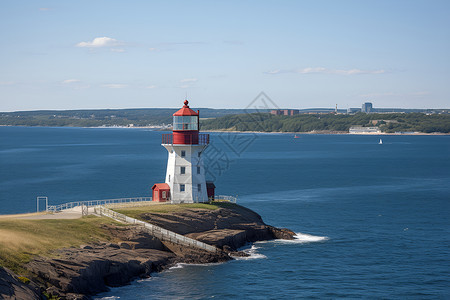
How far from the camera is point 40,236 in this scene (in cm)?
3947

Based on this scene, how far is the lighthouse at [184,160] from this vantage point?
54.6 meters

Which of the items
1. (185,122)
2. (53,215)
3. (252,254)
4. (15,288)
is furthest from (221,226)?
(15,288)

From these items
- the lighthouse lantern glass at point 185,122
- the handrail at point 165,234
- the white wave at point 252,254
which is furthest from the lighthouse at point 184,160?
the handrail at point 165,234

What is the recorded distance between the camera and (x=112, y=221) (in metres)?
46.7

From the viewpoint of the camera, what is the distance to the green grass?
115 ft

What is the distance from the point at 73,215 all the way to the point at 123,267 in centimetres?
1054

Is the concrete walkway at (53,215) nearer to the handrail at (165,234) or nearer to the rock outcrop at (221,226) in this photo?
the handrail at (165,234)

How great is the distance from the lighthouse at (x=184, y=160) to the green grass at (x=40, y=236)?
9.52 m

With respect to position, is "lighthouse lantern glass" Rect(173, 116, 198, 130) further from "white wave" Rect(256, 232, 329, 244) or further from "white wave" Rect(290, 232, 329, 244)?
"white wave" Rect(290, 232, 329, 244)

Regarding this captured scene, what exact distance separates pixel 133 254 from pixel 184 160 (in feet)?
48.9

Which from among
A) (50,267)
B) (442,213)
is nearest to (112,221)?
(50,267)

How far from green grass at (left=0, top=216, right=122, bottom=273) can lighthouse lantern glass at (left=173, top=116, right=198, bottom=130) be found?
12.1 meters

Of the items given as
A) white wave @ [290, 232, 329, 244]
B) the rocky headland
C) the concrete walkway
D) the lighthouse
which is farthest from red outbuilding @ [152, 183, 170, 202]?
white wave @ [290, 232, 329, 244]

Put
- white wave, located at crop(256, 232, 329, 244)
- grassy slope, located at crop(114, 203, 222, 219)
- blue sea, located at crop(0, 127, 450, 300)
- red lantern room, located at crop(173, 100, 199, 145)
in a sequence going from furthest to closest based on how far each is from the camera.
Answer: red lantern room, located at crop(173, 100, 199, 145)
white wave, located at crop(256, 232, 329, 244)
grassy slope, located at crop(114, 203, 222, 219)
blue sea, located at crop(0, 127, 450, 300)
